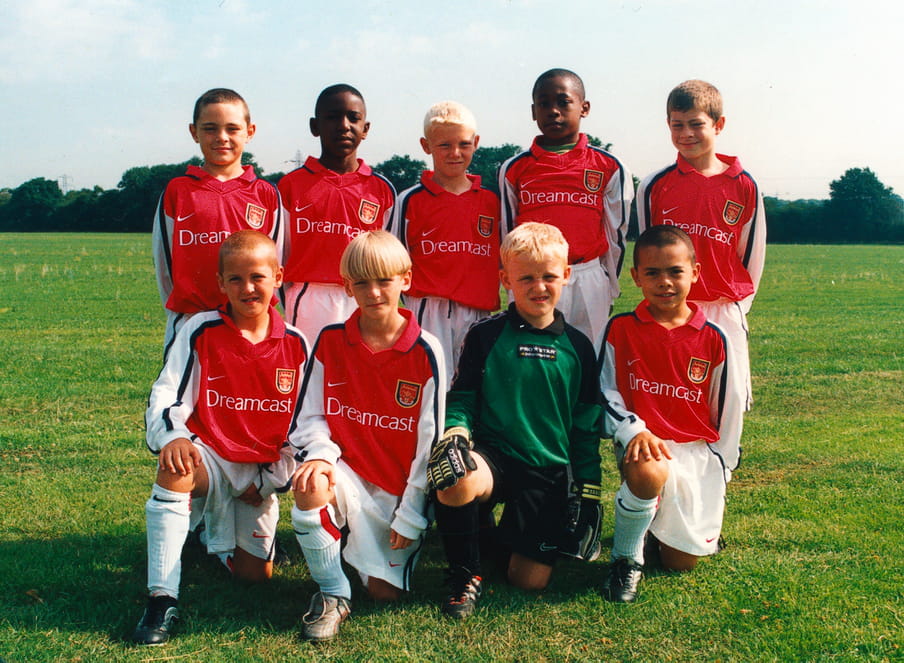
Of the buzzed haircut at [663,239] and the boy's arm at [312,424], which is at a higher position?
the buzzed haircut at [663,239]

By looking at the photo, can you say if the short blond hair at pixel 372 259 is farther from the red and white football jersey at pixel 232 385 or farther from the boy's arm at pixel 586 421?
the boy's arm at pixel 586 421

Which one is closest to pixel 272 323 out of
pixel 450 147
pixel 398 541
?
pixel 398 541

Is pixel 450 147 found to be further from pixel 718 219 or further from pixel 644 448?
pixel 644 448

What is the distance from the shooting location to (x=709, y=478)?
3.95 meters

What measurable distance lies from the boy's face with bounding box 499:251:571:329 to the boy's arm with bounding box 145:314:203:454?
Answer: 4.79 ft

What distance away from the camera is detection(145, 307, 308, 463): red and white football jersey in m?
3.67

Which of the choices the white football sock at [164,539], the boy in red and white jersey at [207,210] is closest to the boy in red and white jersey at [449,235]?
the boy in red and white jersey at [207,210]

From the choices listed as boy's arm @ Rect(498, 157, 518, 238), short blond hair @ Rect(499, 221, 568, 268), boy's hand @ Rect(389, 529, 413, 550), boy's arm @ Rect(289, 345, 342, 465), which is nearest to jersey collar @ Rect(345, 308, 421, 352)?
boy's arm @ Rect(289, 345, 342, 465)

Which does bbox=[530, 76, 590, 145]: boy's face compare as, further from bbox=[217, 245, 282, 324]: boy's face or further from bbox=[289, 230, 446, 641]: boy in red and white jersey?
bbox=[217, 245, 282, 324]: boy's face

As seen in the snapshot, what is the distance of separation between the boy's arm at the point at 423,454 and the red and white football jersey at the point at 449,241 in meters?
0.88

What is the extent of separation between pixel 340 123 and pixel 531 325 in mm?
1703

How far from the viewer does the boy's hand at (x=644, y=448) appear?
140 inches

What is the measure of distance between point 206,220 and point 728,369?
2.72m

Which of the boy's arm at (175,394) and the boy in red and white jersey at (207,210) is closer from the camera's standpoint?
the boy's arm at (175,394)
